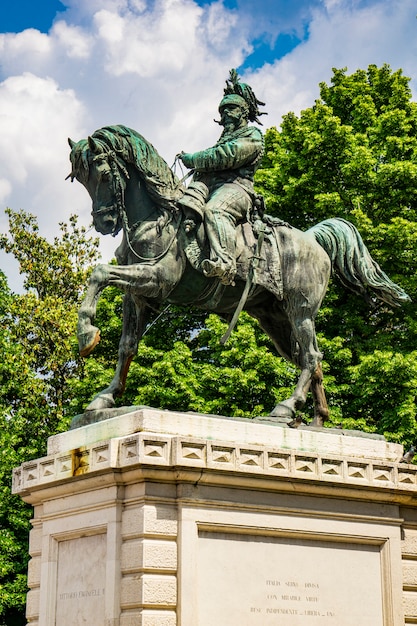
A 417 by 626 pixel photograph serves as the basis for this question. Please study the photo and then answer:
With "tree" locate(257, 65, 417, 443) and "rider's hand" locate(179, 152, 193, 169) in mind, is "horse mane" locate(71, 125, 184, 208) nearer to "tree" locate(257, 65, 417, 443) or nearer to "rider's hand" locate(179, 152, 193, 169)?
"rider's hand" locate(179, 152, 193, 169)

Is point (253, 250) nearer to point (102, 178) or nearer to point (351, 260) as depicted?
point (351, 260)

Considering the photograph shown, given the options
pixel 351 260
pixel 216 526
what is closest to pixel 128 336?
pixel 216 526

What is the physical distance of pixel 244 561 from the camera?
10523 mm

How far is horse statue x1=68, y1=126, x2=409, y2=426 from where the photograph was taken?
11703 mm

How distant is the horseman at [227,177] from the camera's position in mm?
11898

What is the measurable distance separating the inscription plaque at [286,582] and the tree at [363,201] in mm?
9927

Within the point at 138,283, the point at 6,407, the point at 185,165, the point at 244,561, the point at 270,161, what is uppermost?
the point at 270,161

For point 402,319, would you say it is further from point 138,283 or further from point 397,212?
point 138,283

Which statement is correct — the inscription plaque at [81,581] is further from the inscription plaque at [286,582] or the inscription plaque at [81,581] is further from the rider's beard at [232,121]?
the rider's beard at [232,121]

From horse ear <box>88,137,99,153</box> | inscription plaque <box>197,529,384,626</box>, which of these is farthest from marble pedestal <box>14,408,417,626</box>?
horse ear <box>88,137,99,153</box>

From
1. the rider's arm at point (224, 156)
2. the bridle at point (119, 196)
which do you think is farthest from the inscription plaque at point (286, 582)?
the rider's arm at point (224, 156)

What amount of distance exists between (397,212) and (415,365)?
4424 millimetres

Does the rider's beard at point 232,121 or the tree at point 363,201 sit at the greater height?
the tree at point 363,201

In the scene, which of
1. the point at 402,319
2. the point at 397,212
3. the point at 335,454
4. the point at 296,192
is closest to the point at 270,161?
the point at 296,192
